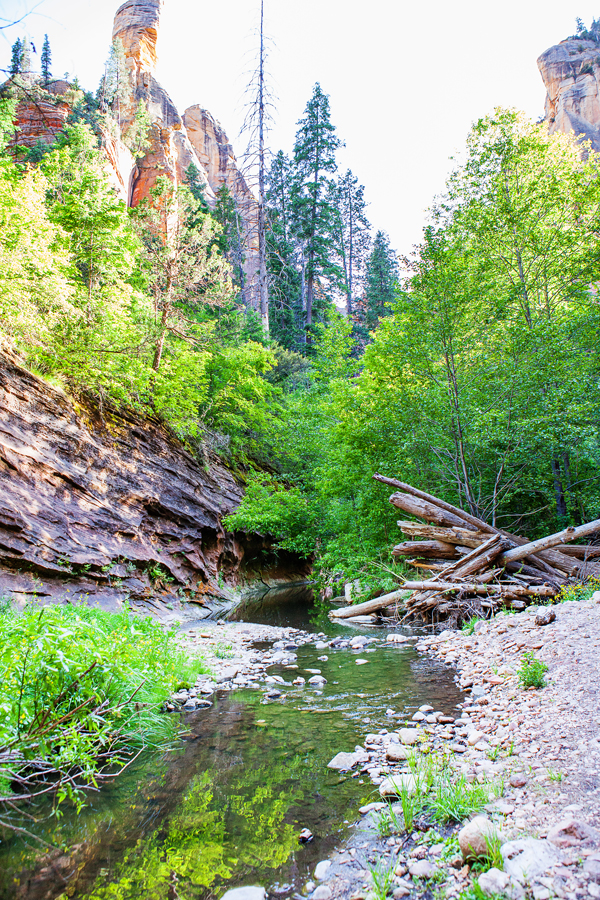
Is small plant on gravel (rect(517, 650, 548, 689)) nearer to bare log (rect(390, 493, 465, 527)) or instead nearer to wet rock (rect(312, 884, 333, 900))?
wet rock (rect(312, 884, 333, 900))

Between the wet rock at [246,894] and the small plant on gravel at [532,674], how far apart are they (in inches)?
132

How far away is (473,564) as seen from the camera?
9.67 meters

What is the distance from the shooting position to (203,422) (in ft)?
59.6

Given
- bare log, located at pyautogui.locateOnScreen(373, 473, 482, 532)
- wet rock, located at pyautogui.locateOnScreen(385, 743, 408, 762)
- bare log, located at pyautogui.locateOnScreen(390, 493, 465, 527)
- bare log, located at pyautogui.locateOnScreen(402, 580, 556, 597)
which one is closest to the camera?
wet rock, located at pyautogui.locateOnScreen(385, 743, 408, 762)

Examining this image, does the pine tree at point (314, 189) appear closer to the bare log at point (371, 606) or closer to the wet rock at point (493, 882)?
the bare log at point (371, 606)

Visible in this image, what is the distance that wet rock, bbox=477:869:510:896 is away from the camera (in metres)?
2.02

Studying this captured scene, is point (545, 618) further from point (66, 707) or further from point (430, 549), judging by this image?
point (66, 707)

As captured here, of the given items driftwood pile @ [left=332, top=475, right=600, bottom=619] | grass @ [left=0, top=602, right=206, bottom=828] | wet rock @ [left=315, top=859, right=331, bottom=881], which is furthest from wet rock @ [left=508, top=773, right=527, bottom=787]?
driftwood pile @ [left=332, top=475, right=600, bottom=619]

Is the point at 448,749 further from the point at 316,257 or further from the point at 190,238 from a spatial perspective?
the point at 316,257

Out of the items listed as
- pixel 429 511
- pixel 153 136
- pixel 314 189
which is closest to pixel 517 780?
pixel 429 511

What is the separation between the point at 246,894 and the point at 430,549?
9.12m

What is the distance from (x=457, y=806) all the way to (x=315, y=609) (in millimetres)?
11747

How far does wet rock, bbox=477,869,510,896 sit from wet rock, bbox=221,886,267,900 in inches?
45.8

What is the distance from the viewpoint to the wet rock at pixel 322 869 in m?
2.50
